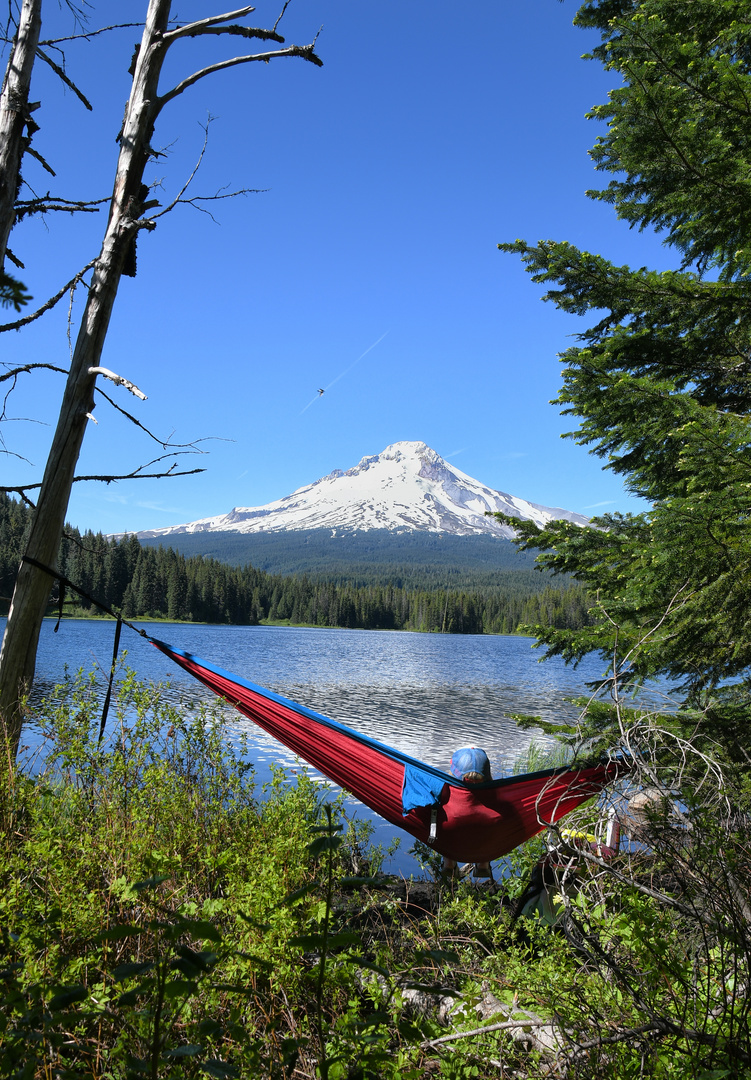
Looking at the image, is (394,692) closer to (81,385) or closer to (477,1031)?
(81,385)

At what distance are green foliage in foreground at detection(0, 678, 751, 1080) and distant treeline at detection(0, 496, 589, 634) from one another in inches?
1275

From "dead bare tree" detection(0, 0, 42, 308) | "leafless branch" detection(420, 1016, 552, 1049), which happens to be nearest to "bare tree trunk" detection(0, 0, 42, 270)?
"dead bare tree" detection(0, 0, 42, 308)

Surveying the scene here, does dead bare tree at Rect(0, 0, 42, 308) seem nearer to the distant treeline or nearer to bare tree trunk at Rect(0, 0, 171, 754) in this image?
bare tree trunk at Rect(0, 0, 171, 754)

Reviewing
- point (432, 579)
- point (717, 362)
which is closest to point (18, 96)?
point (717, 362)

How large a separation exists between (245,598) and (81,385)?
65677 mm

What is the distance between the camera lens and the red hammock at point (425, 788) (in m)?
2.87

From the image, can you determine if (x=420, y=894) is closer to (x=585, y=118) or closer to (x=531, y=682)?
(x=585, y=118)

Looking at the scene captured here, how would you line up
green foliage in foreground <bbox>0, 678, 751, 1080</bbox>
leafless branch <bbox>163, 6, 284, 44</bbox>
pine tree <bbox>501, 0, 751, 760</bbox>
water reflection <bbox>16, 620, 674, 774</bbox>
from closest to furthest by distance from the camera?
green foliage in foreground <bbox>0, 678, 751, 1080</bbox>, pine tree <bbox>501, 0, 751, 760</bbox>, leafless branch <bbox>163, 6, 284, 44</bbox>, water reflection <bbox>16, 620, 674, 774</bbox>

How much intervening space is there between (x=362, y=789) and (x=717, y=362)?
130 inches

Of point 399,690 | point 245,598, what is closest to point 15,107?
point 399,690

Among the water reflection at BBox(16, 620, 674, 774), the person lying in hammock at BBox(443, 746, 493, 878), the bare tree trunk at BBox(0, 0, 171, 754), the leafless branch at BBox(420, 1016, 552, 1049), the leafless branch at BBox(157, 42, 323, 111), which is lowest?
the water reflection at BBox(16, 620, 674, 774)

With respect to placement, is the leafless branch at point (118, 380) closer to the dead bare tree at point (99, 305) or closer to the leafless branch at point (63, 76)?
the dead bare tree at point (99, 305)

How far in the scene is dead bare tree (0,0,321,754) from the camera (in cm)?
303

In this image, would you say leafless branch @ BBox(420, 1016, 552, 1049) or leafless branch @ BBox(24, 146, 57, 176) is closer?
leafless branch @ BBox(420, 1016, 552, 1049)
